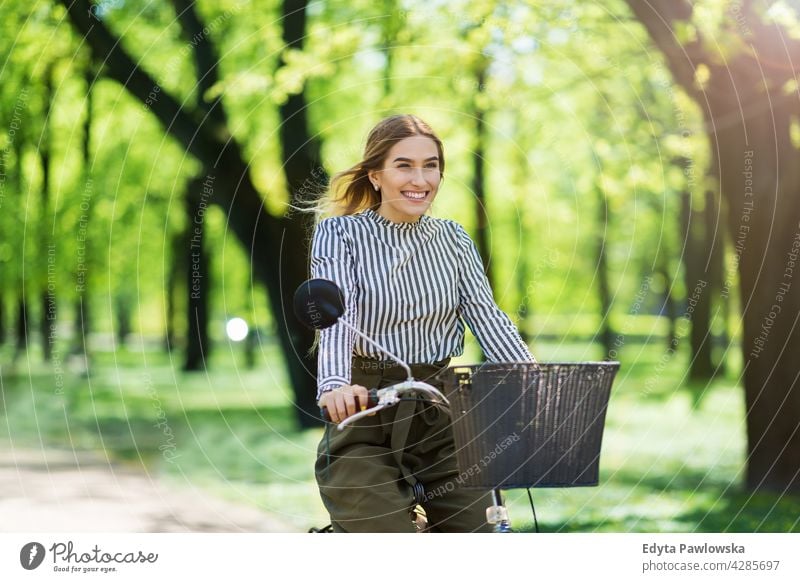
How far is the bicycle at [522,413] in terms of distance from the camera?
3.58 meters

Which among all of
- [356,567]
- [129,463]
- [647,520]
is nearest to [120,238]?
[129,463]

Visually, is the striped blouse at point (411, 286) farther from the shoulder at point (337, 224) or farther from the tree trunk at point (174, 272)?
the tree trunk at point (174, 272)

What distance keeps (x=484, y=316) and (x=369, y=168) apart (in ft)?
2.31

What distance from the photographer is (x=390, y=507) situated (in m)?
4.09

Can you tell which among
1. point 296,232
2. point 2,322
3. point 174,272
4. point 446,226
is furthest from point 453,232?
point 2,322

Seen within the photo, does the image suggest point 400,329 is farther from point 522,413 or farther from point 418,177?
point 522,413

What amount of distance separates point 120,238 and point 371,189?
783 inches

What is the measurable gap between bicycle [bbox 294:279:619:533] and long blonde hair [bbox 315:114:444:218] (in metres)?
0.97

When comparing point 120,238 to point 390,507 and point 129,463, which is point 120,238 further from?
point 390,507

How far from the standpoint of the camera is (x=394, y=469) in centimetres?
421

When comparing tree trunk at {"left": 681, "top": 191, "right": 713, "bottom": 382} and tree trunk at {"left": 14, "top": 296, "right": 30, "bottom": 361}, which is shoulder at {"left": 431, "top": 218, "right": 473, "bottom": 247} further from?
tree trunk at {"left": 14, "top": 296, "right": 30, "bottom": 361}

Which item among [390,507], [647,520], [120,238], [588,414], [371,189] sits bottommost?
[647,520]

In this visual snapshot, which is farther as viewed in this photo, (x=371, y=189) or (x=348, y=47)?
(x=348, y=47)

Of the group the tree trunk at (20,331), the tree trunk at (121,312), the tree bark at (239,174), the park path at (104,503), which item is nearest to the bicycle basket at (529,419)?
the park path at (104,503)
